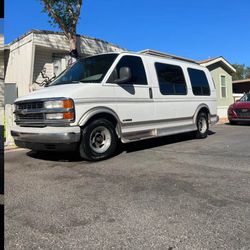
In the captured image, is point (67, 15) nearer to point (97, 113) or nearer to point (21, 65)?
point (21, 65)

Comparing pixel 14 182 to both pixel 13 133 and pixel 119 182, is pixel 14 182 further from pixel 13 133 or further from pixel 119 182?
pixel 13 133

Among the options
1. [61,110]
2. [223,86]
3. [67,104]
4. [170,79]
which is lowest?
[61,110]

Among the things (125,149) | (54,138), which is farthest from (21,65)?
(54,138)

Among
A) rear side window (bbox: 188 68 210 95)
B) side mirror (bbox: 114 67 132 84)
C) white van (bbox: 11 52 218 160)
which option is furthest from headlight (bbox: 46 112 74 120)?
rear side window (bbox: 188 68 210 95)

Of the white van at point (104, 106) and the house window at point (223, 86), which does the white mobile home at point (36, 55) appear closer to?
the white van at point (104, 106)

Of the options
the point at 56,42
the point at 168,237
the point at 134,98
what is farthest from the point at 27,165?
the point at 56,42

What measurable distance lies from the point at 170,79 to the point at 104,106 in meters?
2.64

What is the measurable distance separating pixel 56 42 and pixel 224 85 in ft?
41.8

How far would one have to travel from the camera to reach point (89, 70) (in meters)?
7.27

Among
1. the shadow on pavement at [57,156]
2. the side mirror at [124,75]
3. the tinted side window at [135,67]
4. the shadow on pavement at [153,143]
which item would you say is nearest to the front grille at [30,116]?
the shadow on pavement at [57,156]

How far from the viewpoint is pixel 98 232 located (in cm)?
323

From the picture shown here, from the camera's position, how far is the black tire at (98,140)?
6336 millimetres

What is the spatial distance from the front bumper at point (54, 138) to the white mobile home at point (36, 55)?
840 centimetres

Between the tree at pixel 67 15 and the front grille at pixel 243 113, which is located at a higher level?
the tree at pixel 67 15
